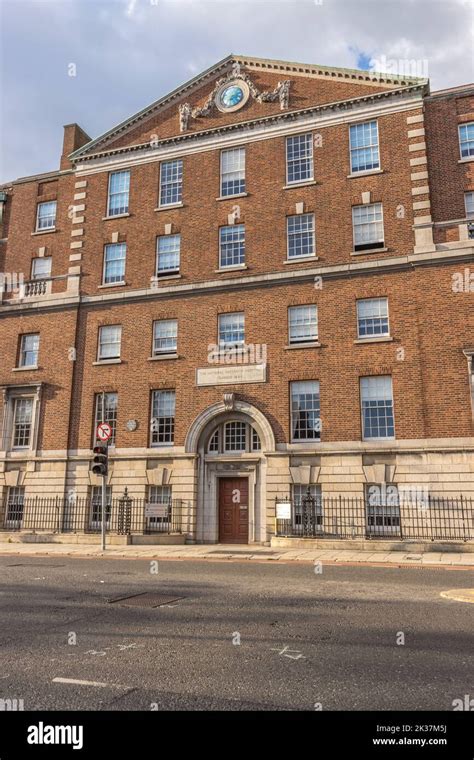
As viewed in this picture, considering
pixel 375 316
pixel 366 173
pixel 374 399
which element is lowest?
pixel 374 399

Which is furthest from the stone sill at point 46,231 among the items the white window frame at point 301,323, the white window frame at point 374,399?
the white window frame at point 374,399

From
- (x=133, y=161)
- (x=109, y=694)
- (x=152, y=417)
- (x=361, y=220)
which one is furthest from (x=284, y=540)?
(x=133, y=161)

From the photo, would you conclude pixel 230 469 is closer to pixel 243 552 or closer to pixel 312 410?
pixel 312 410

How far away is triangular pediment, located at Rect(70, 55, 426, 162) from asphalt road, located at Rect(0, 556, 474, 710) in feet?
71.7

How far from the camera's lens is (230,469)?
2392 centimetres

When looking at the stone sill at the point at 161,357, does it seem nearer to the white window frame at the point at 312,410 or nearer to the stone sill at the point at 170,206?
the white window frame at the point at 312,410

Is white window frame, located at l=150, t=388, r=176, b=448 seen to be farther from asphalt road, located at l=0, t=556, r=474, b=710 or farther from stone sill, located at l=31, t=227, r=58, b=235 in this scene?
asphalt road, located at l=0, t=556, r=474, b=710

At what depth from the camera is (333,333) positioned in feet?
76.1

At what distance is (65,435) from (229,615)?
19.3 metres

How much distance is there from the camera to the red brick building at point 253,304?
71.8 ft

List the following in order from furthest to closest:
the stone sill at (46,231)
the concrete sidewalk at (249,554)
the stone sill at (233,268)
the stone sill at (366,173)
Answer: the stone sill at (46,231) < the stone sill at (233,268) < the stone sill at (366,173) < the concrete sidewalk at (249,554)

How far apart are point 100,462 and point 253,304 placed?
9689 mm

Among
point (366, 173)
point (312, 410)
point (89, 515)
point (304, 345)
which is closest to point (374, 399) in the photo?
point (312, 410)

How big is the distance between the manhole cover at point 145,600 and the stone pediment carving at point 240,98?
2329 centimetres
